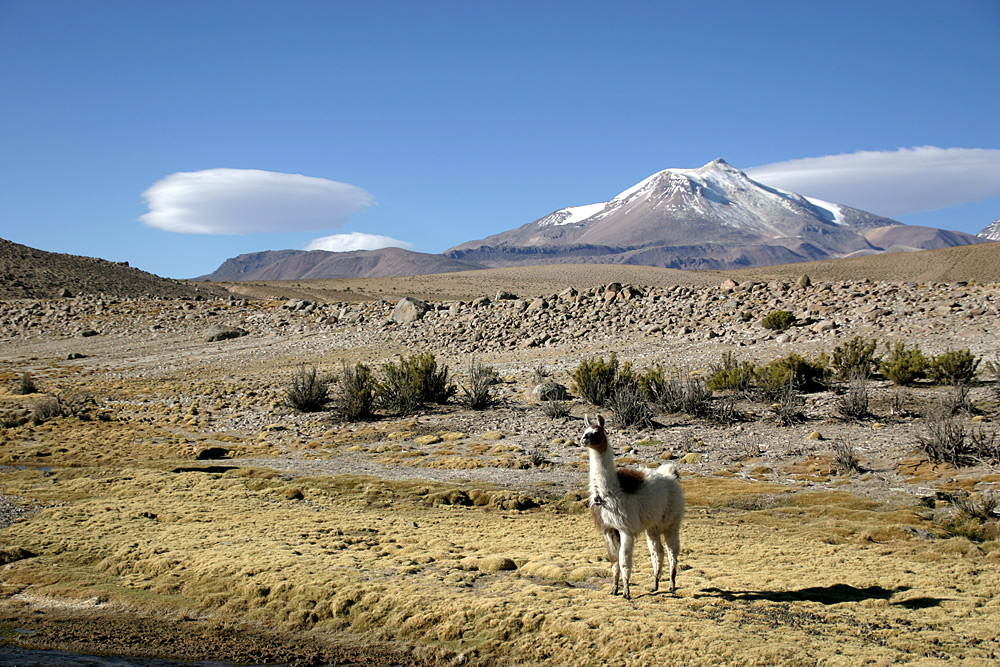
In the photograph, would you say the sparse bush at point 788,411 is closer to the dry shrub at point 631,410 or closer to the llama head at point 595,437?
the dry shrub at point 631,410

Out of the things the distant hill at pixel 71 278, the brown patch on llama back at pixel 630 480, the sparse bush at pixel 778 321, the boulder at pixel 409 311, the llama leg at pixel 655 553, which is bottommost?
the llama leg at pixel 655 553

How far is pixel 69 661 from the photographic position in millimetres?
5480

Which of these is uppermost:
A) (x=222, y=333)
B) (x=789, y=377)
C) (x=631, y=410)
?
(x=222, y=333)

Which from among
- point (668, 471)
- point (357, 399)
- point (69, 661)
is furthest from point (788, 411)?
point (69, 661)

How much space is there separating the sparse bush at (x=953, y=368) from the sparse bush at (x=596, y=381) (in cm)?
632

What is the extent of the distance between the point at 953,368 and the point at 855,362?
186 cm

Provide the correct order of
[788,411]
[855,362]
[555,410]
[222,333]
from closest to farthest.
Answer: [788,411] → [555,410] → [855,362] → [222,333]

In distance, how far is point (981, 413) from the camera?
12469 mm

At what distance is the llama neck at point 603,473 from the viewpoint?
19.5 ft

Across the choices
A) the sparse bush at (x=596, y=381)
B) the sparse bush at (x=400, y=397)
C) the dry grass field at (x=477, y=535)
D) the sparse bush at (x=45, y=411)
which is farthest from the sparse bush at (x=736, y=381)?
the sparse bush at (x=45, y=411)

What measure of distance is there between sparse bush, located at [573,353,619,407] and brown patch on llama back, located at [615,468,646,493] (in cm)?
973

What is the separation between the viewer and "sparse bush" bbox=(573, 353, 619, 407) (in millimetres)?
16020

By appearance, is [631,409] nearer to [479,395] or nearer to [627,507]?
[479,395]

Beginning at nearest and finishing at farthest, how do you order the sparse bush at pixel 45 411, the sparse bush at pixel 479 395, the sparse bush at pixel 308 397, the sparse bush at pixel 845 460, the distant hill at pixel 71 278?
the sparse bush at pixel 845 460 < the sparse bush at pixel 45 411 < the sparse bush at pixel 479 395 < the sparse bush at pixel 308 397 < the distant hill at pixel 71 278
